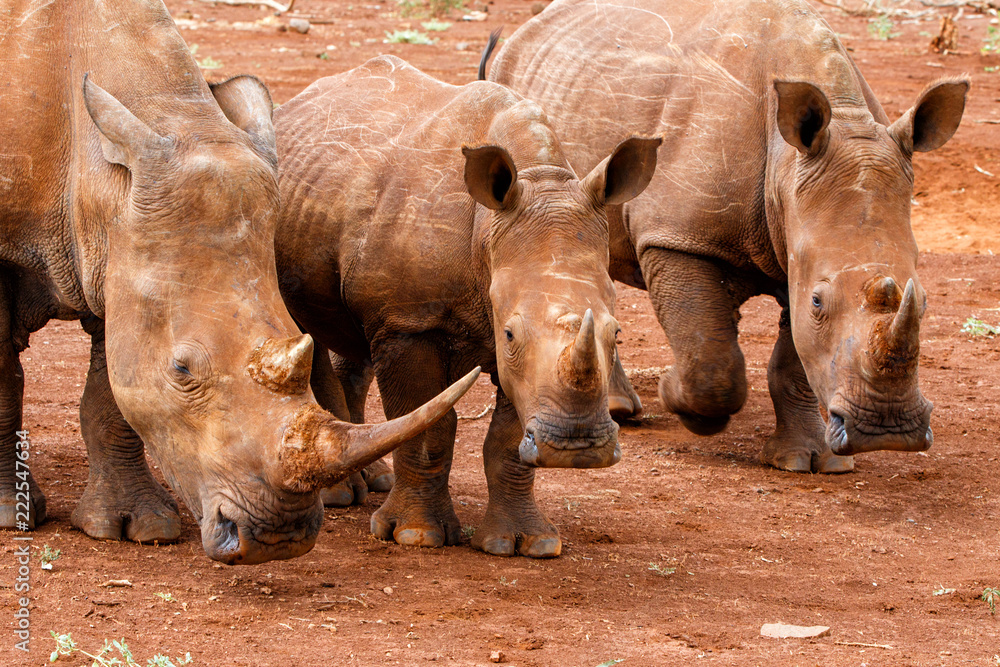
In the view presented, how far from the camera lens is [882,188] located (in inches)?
251

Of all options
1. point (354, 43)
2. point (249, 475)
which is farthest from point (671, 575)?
point (354, 43)

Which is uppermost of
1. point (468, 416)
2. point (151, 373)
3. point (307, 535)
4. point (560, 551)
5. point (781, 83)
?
point (781, 83)

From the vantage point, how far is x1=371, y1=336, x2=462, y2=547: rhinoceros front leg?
5.89m

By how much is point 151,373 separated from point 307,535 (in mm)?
802

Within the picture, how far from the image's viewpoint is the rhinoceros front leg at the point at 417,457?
589 cm

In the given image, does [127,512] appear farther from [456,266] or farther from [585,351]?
[585,351]

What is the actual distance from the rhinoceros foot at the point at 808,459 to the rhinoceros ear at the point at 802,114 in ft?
6.22

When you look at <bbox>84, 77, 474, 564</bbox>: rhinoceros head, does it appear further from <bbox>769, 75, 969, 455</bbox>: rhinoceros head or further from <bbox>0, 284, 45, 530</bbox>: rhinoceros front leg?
<bbox>769, 75, 969, 455</bbox>: rhinoceros head

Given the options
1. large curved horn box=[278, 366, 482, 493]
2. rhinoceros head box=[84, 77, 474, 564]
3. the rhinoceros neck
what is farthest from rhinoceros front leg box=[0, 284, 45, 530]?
large curved horn box=[278, 366, 482, 493]

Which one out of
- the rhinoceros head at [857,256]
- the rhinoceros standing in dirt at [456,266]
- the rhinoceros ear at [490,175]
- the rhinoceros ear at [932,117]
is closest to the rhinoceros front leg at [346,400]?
the rhinoceros standing in dirt at [456,266]

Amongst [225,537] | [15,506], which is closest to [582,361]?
[225,537]

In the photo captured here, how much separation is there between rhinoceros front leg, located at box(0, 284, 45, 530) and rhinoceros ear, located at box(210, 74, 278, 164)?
1252 mm

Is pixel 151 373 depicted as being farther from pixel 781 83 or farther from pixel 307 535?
pixel 781 83

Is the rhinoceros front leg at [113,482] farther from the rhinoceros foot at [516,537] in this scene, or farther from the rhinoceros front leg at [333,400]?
the rhinoceros foot at [516,537]
